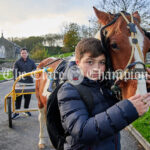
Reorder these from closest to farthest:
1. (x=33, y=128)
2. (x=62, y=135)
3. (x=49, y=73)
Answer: (x=62, y=135) → (x=49, y=73) → (x=33, y=128)

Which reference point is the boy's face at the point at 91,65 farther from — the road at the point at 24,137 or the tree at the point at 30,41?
the tree at the point at 30,41

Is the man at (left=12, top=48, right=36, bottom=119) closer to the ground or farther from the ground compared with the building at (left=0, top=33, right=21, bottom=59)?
closer to the ground

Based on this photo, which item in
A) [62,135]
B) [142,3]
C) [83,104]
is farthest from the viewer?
[142,3]

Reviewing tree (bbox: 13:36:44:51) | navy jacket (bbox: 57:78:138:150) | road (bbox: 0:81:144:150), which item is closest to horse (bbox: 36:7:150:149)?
navy jacket (bbox: 57:78:138:150)

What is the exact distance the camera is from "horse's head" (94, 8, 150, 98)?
1.39 meters

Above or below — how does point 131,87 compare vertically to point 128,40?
below

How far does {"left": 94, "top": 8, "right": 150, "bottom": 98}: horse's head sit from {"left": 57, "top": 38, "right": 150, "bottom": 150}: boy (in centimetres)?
16

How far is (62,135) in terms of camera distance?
1.55 m

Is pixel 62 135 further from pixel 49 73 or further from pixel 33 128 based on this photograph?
pixel 33 128

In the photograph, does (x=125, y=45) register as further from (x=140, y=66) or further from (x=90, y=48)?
(x=90, y=48)

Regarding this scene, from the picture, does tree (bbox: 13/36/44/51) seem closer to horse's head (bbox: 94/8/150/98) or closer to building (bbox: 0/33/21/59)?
building (bbox: 0/33/21/59)

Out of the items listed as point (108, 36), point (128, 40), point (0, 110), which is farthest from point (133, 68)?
point (0, 110)

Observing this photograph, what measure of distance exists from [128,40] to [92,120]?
81cm

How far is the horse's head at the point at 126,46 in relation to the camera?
4.56 feet
